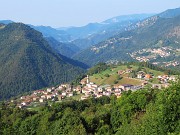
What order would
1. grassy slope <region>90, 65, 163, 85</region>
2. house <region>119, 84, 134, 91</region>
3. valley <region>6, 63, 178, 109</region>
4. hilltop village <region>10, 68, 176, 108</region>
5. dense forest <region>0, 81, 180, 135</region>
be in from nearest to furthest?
Result: 1. dense forest <region>0, 81, 180, 135</region>
2. hilltop village <region>10, 68, 176, 108</region>
3. valley <region>6, 63, 178, 109</region>
4. house <region>119, 84, 134, 91</region>
5. grassy slope <region>90, 65, 163, 85</region>

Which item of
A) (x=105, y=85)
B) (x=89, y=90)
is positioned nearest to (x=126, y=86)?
(x=105, y=85)

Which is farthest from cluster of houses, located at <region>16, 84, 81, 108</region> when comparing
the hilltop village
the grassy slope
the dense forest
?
the dense forest

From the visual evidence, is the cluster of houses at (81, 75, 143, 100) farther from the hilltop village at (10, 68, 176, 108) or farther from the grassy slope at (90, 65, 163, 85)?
the grassy slope at (90, 65, 163, 85)

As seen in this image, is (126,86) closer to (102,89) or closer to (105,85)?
(102,89)

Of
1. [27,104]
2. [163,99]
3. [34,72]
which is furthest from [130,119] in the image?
[34,72]

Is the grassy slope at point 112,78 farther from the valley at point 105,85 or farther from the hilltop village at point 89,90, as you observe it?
the hilltop village at point 89,90

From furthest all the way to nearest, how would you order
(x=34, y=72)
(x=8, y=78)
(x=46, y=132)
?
(x=34, y=72) < (x=8, y=78) < (x=46, y=132)

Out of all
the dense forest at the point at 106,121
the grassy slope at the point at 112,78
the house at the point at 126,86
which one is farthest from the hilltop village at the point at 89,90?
the dense forest at the point at 106,121

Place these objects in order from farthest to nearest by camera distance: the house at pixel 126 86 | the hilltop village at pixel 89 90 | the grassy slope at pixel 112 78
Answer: the grassy slope at pixel 112 78 → the house at pixel 126 86 → the hilltop village at pixel 89 90

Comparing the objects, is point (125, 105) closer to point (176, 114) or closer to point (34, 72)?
point (176, 114)

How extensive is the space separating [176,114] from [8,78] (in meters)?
147

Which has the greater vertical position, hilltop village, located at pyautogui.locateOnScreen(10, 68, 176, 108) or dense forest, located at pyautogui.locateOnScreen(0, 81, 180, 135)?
dense forest, located at pyautogui.locateOnScreen(0, 81, 180, 135)

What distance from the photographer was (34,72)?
186875 mm

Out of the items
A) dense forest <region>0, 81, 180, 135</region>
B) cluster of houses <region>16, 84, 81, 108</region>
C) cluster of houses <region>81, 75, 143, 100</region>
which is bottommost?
cluster of houses <region>16, 84, 81, 108</region>
